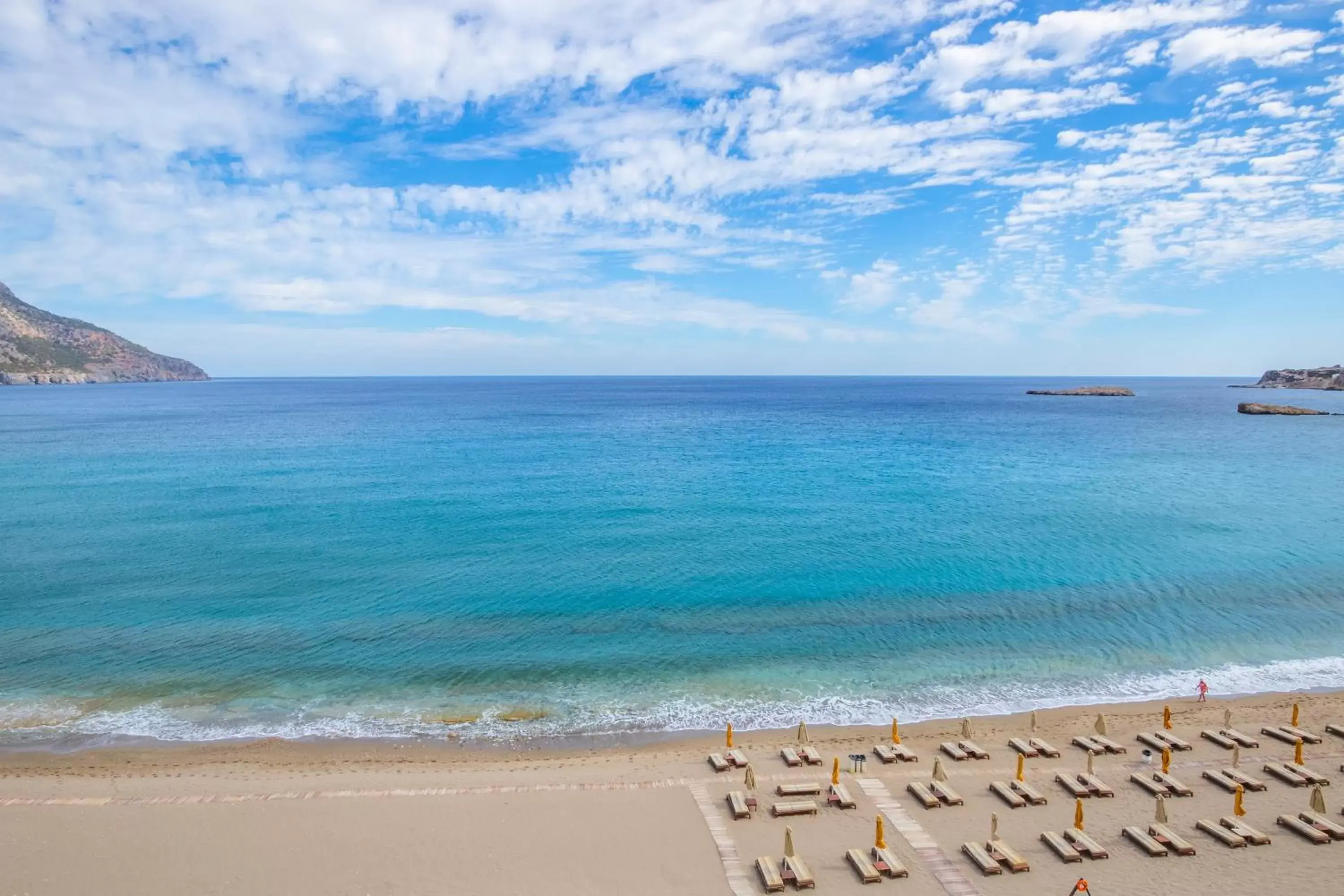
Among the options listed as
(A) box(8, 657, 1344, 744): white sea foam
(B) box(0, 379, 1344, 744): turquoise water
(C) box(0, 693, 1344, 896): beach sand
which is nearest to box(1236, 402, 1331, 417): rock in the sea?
(B) box(0, 379, 1344, 744): turquoise water

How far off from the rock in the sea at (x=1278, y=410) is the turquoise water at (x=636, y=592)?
3363 inches

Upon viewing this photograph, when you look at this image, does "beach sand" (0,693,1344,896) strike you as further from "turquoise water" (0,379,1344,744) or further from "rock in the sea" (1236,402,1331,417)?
"rock in the sea" (1236,402,1331,417)

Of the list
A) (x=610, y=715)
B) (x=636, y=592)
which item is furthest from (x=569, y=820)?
(x=636, y=592)

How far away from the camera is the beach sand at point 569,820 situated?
18.7 meters

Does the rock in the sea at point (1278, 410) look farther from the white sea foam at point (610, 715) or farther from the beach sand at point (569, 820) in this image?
the beach sand at point (569, 820)

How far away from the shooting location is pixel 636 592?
40.5 meters

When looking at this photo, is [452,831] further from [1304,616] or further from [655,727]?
[1304,616]

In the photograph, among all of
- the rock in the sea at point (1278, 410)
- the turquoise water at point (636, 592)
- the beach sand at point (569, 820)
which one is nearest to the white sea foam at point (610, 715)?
the turquoise water at point (636, 592)

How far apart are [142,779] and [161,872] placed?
5949 millimetres

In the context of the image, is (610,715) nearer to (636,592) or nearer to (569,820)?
(569,820)

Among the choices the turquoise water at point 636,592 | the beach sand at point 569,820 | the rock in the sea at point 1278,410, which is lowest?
the beach sand at point 569,820

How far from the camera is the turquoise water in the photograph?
29.6 m

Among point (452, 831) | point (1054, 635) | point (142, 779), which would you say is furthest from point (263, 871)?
point (1054, 635)

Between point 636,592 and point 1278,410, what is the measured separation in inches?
6956
